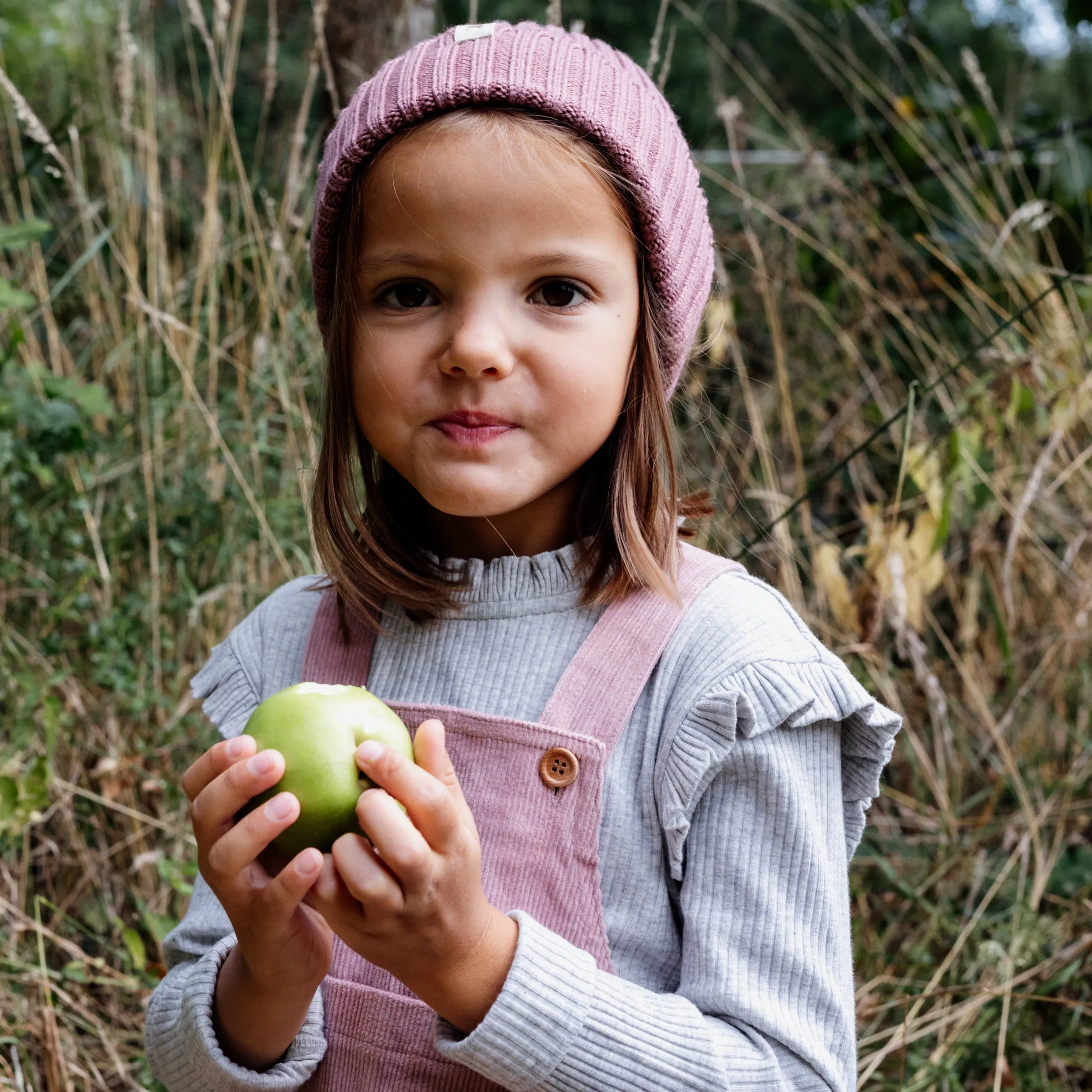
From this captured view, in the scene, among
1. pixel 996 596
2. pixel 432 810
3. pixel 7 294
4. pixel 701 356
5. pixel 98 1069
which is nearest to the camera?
pixel 432 810

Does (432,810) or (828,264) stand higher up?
(828,264)

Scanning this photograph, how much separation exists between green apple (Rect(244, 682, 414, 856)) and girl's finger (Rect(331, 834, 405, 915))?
4 centimetres

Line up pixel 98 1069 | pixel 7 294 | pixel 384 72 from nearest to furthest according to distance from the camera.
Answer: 1. pixel 384 72
2. pixel 98 1069
3. pixel 7 294

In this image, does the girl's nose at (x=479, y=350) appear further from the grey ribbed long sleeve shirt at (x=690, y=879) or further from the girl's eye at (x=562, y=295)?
the grey ribbed long sleeve shirt at (x=690, y=879)

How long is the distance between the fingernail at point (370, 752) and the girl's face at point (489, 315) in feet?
1.07

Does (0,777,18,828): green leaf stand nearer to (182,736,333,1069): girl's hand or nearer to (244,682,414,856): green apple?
(182,736,333,1069): girl's hand

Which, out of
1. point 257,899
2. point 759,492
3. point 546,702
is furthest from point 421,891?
point 759,492

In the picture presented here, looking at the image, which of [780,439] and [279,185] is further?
[780,439]

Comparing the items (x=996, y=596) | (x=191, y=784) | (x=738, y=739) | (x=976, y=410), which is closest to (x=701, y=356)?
(x=976, y=410)

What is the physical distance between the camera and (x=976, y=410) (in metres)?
2.41

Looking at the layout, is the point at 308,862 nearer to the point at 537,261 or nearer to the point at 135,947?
the point at 537,261

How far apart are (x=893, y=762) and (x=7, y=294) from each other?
1906mm

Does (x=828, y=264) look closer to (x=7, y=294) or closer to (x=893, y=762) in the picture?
(x=893, y=762)

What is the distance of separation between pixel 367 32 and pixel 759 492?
1.30m
